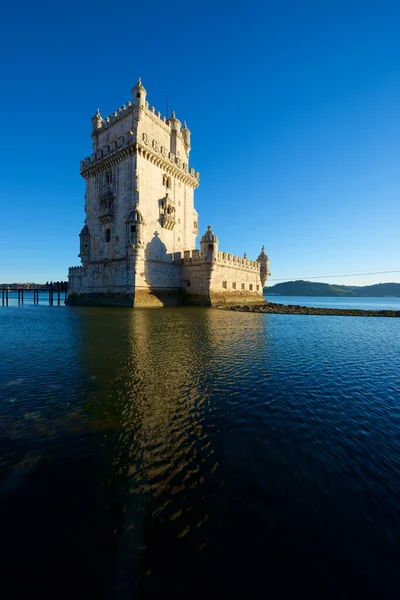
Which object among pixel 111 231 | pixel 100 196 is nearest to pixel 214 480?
pixel 111 231

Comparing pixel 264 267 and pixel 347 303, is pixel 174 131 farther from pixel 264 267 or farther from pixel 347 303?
pixel 347 303

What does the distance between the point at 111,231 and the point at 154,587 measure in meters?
37.9

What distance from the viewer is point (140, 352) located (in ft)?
32.7

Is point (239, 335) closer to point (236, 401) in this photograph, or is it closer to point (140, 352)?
point (140, 352)

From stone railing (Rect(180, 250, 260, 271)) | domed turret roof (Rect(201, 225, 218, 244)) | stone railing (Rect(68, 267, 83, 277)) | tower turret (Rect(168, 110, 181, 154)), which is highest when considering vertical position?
tower turret (Rect(168, 110, 181, 154))

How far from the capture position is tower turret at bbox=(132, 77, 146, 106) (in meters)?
32.5

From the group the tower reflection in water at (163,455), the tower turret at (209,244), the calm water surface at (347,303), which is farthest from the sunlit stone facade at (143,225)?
the calm water surface at (347,303)

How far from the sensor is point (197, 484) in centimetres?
345

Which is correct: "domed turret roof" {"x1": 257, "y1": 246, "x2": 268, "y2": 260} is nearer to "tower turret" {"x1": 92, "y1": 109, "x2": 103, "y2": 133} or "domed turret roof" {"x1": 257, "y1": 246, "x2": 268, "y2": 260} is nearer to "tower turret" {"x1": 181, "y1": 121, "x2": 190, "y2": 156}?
"tower turret" {"x1": 181, "y1": 121, "x2": 190, "y2": 156}

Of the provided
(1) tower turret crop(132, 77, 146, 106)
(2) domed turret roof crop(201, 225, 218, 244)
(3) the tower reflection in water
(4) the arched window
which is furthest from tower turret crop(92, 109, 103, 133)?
(3) the tower reflection in water

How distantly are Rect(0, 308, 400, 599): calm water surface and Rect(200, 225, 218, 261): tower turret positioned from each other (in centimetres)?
2809

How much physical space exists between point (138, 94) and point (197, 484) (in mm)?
42409

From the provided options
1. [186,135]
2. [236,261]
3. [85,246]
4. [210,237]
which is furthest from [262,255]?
[85,246]

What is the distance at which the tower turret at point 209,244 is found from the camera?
112 feet
